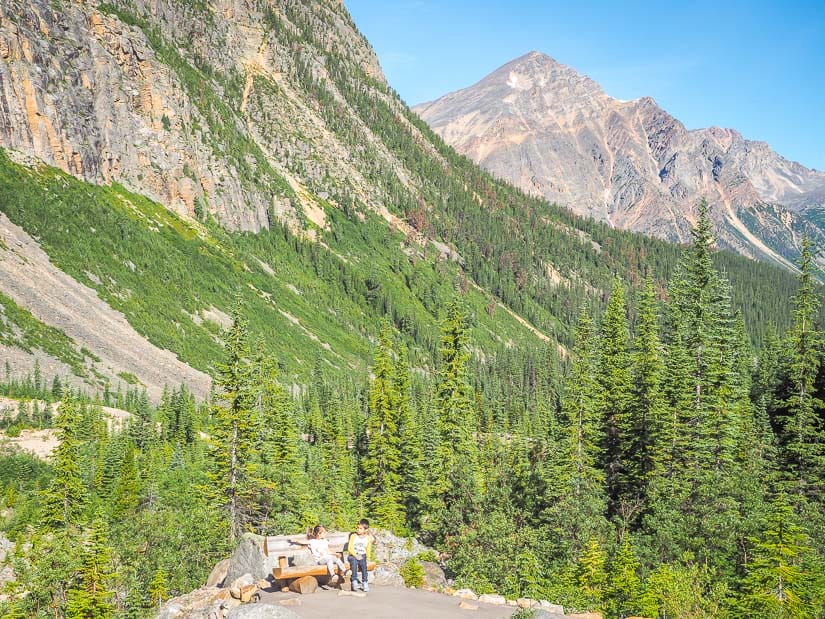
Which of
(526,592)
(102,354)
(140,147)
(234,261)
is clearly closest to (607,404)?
(526,592)

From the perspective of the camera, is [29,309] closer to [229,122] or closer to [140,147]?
[140,147]

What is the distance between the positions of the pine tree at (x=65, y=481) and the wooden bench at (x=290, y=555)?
25.1 m

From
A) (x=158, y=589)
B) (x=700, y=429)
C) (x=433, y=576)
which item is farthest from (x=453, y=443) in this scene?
(x=158, y=589)

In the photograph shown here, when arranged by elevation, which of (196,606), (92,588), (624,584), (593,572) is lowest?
(92,588)

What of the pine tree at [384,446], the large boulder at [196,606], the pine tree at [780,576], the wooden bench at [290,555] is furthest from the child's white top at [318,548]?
the pine tree at [384,446]

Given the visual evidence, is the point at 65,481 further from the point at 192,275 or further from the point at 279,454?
the point at 192,275

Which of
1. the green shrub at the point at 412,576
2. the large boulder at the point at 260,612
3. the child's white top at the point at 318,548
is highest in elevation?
the child's white top at the point at 318,548

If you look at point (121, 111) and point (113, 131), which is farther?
point (121, 111)

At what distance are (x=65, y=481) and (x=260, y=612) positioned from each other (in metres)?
33.8

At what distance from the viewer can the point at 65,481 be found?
4062 centimetres

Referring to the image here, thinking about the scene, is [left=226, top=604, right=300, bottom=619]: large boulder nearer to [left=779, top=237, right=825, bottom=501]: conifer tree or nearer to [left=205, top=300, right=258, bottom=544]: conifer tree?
[left=205, top=300, right=258, bottom=544]: conifer tree

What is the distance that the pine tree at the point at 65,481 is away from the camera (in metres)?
39.3

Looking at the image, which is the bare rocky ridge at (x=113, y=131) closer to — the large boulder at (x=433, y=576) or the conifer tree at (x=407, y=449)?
the conifer tree at (x=407, y=449)

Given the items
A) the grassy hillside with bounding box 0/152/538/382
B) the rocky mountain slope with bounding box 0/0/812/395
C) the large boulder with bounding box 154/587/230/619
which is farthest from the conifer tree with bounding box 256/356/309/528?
the grassy hillside with bounding box 0/152/538/382
